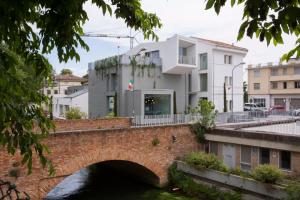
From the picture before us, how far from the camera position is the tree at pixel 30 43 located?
335 centimetres

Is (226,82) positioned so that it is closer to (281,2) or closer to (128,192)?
(128,192)

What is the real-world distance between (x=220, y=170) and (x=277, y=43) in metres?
17.5

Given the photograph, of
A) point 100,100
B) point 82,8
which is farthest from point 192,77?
point 82,8

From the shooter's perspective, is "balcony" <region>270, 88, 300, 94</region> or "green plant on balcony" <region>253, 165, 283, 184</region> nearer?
"green plant on balcony" <region>253, 165, 283, 184</region>

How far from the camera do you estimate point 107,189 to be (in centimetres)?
2195

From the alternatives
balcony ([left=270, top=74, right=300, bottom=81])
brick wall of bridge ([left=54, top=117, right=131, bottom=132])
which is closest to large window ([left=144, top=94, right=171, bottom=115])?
brick wall of bridge ([left=54, top=117, right=131, bottom=132])

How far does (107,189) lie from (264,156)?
1020cm

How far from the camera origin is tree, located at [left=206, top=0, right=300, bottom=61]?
2.54 m

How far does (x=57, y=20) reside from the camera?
3586 millimetres

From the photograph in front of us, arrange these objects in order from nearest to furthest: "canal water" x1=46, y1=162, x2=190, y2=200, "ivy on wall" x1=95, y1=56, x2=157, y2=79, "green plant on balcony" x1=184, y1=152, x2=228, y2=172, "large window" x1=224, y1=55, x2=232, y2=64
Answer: "green plant on balcony" x1=184, y1=152, x2=228, y2=172 → "canal water" x1=46, y1=162, x2=190, y2=200 → "ivy on wall" x1=95, y1=56, x2=157, y2=79 → "large window" x1=224, y1=55, x2=232, y2=64

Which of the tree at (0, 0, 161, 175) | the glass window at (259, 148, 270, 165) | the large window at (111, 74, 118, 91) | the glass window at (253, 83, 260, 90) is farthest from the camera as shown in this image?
the glass window at (253, 83, 260, 90)

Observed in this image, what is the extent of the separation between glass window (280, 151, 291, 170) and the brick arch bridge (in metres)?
6.21

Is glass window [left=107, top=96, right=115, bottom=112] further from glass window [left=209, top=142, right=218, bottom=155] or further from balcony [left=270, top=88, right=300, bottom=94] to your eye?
balcony [left=270, top=88, right=300, bottom=94]

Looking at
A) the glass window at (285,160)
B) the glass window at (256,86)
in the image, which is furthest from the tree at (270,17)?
the glass window at (256,86)
